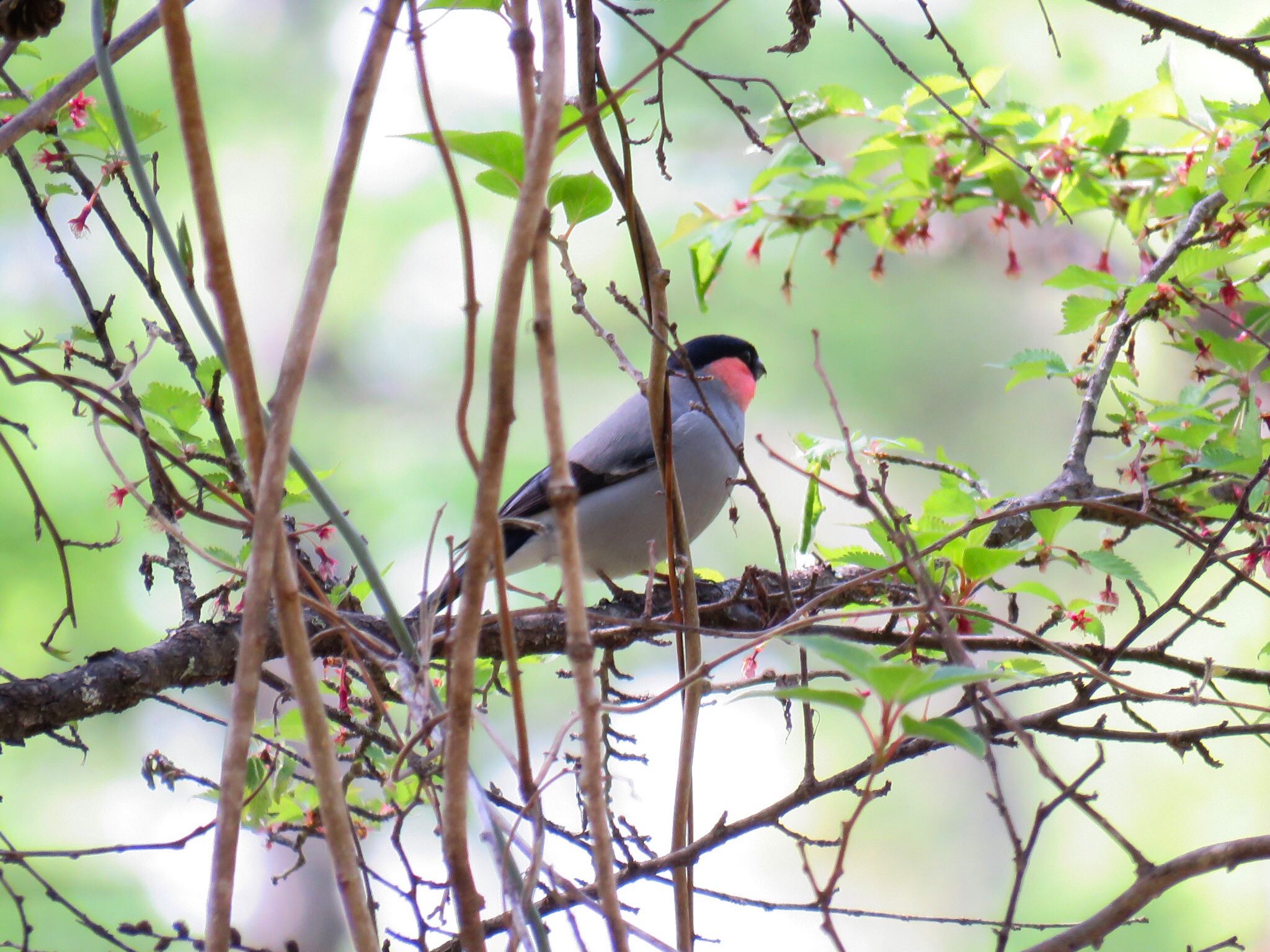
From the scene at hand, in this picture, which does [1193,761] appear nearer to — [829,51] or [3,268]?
[829,51]

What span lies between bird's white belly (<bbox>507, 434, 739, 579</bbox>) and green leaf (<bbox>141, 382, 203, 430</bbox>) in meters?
1.13

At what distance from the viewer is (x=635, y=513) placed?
85.6 inches

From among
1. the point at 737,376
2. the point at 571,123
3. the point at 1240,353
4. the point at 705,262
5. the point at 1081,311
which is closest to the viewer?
the point at 571,123

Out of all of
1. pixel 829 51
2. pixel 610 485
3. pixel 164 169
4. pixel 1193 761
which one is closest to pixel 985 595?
pixel 1193 761

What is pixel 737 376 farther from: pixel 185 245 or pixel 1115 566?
pixel 185 245

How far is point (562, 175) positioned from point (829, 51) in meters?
4.30

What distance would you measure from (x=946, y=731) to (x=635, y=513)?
1710 millimetres

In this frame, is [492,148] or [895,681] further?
[492,148]

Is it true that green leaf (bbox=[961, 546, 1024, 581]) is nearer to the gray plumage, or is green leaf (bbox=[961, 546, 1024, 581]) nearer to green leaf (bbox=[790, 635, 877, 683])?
green leaf (bbox=[790, 635, 877, 683])

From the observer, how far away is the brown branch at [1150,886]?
1.61ft

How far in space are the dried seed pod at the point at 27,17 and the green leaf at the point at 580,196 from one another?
1.27ft

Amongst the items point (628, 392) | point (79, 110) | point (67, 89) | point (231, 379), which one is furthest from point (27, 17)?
point (628, 392)

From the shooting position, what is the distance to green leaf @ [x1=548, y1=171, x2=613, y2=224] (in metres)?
0.70

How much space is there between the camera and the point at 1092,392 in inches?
54.3
